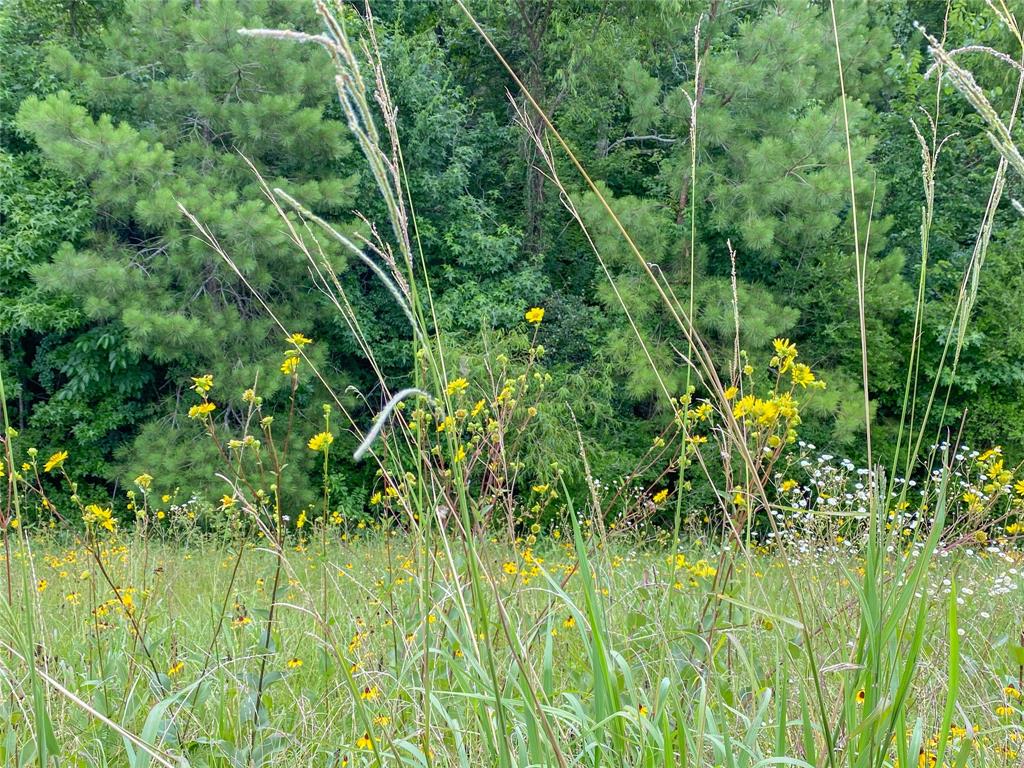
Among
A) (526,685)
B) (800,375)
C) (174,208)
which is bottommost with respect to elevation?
(526,685)

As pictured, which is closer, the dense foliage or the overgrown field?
the overgrown field

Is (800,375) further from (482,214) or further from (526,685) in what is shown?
(482,214)

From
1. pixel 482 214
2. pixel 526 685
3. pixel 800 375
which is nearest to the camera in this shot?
pixel 526 685

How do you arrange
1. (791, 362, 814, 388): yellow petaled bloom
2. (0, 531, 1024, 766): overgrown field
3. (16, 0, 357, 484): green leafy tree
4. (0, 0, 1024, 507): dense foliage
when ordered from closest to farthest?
(0, 531, 1024, 766): overgrown field, (791, 362, 814, 388): yellow petaled bloom, (16, 0, 357, 484): green leafy tree, (0, 0, 1024, 507): dense foliage

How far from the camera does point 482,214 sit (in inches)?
376

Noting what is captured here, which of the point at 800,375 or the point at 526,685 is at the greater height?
the point at 800,375

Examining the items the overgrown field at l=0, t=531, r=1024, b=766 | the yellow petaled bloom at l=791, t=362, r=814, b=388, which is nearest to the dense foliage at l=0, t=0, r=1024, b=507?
the overgrown field at l=0, t=531, r=1024, b=766

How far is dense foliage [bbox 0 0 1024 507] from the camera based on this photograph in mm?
8031

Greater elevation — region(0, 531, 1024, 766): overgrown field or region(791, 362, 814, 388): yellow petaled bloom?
region(791, 362, 814, 388): yellow petaled bloom

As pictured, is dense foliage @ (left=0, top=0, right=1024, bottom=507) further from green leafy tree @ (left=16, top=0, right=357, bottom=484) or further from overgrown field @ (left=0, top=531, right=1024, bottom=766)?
overgrown field @ (left=0, top=531, right=1024, bottom=766)

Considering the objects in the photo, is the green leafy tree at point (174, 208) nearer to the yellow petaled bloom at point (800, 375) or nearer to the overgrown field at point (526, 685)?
the overgrown field at point (526, 685)

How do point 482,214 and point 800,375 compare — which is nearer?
point 800,375

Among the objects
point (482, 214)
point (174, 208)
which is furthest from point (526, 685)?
point (482, 214)

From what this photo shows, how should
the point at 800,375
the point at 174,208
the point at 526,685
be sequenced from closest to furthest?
the point at 526,685
the point at 800,375
the point at 174,208
